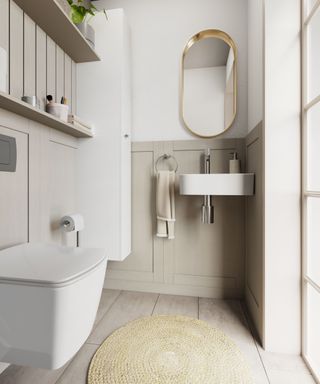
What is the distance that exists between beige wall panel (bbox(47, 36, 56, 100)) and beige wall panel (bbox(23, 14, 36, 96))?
12 cm

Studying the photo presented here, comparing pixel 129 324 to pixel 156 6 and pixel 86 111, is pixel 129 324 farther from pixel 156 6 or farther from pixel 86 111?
pixel 156 6

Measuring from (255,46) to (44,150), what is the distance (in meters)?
1.40

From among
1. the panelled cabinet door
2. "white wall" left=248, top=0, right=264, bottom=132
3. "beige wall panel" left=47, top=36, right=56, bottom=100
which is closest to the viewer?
"white wall" left=248, top=0, right=264, bottom=132

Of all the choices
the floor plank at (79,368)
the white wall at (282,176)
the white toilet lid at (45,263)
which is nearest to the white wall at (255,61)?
the white wall at (282,176)

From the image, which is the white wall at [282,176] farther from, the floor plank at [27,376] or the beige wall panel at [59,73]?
the beige wall panel at [59,73]

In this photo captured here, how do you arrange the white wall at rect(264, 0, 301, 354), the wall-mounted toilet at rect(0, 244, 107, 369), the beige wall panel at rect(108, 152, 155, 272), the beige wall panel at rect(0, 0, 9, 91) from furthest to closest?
the beige wall panel at rect(108, 152, 155, 272) → the white wall at rect(264, 0, 301, 354) → the beige wall panel at rect(0, 0, 9, 91) → the wall-mounted toilet at rect(0, 244, 107, 369)

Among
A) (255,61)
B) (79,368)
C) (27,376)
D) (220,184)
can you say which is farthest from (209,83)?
(27,376)

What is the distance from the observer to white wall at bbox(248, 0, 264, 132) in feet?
4.36

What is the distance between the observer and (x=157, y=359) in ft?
3.73

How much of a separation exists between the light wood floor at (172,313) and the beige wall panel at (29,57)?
1.32 meters

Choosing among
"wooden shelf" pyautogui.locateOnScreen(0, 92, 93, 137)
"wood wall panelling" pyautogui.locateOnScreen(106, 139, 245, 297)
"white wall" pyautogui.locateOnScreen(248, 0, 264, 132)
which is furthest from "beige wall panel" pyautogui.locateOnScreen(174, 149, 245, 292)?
"wooden shelf" pyautogui.locateOnScreen(0, 92, 93, 137)

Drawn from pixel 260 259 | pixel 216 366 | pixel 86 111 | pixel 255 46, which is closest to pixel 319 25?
pixel 255 46

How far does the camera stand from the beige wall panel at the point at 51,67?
143 cm

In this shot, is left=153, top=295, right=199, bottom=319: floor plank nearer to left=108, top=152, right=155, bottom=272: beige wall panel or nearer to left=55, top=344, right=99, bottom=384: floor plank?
left=108, top=152, right=155, bottom=272: beige wall panel
